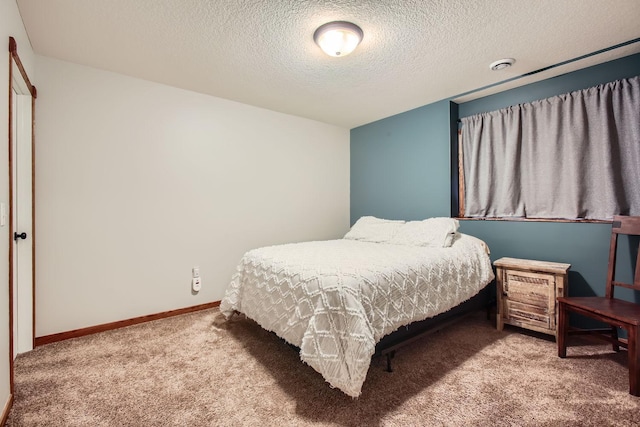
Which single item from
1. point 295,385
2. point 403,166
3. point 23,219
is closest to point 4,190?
point 23,219

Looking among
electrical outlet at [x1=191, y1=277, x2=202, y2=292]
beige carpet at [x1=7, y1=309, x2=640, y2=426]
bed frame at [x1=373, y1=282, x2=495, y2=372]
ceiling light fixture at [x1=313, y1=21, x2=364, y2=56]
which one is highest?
ceiling light fixture at [x1=313, y1=21, x2=364, y2=56]

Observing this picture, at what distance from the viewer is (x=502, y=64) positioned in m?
2.52

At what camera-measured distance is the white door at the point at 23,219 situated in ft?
7.16

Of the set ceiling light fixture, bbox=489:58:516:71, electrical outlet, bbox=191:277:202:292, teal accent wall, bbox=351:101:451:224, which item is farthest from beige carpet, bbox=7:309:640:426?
ceiling light fixture, bbox=489:58:516:71

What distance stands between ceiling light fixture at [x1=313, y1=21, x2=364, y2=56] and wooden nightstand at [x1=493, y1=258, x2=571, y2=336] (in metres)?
2.25

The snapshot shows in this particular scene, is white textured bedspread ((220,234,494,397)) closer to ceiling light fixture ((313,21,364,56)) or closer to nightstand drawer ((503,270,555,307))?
nightstand drawer ((503,270,555,307))

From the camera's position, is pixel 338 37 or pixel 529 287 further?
pixel 529 287

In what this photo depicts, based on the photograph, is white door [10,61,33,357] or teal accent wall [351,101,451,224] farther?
teal accent wall [351,101,451,224]

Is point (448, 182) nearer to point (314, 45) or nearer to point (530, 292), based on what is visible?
point (530, 292)

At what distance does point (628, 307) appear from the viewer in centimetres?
188

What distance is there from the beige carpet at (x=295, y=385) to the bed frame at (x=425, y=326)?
0.47ft

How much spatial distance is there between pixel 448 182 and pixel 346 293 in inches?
94.2

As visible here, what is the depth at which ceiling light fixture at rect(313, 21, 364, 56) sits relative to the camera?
1.96 metres

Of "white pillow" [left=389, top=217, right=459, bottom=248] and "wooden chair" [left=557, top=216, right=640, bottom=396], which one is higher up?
"white pillow" [left=389, top=217, right=459, bottom=248]
